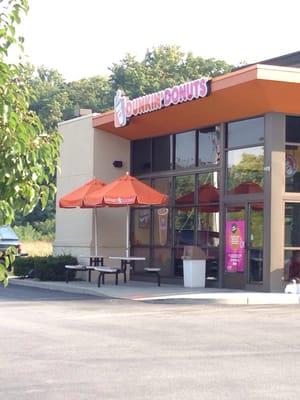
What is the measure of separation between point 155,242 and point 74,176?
3982mm

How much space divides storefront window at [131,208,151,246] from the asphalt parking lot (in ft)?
26.7

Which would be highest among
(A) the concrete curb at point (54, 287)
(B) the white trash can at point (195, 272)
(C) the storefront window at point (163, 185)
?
(C) the storefront window at point (163, 185)

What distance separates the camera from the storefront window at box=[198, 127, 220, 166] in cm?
2164

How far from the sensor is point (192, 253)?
2108 centimetres

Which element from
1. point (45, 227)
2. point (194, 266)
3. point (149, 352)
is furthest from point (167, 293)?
point (45, 227)

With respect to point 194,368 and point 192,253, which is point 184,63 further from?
point 194,368

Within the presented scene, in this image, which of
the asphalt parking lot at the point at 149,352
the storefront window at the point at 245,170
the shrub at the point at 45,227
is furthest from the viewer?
the shrub at the point at 45,227

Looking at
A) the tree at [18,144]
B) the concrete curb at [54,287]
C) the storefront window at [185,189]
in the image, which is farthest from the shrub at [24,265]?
the tree at [18,144]

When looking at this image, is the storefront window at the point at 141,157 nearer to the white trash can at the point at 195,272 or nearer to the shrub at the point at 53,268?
the shrub at the point at 53,268

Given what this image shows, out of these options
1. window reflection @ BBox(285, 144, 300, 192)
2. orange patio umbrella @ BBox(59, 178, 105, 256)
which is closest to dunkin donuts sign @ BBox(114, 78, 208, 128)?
orange patio umbrella @ BBox(59, 178, 105, 256)

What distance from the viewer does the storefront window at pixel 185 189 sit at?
22812 millimetres

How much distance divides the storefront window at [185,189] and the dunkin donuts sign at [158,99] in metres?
2.37

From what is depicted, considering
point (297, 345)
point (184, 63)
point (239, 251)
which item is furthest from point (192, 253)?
point (184, 63)

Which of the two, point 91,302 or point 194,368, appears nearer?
point 194,368
